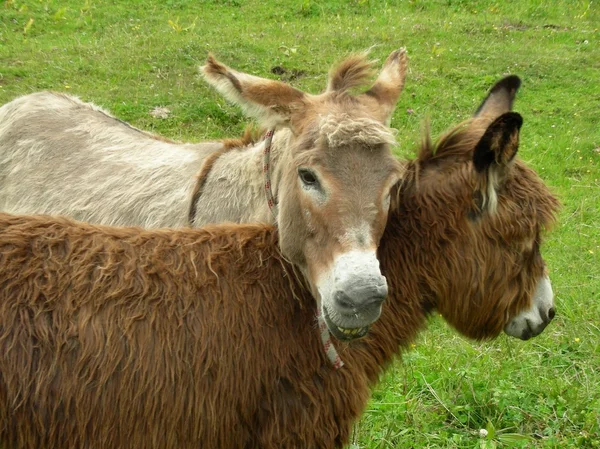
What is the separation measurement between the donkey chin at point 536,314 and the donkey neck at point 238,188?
1479 mm

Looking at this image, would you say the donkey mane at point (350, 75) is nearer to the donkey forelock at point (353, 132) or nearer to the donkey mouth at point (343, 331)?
the donkey forelock at point (353, 132)

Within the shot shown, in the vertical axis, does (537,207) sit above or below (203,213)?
above

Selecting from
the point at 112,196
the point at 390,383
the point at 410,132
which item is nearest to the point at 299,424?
the point at 390,383

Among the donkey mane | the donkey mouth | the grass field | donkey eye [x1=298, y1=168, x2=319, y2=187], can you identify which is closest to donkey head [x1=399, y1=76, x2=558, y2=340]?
donkey eye [x1=298, y1=168, x2=319, y2=187]

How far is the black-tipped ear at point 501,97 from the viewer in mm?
3576

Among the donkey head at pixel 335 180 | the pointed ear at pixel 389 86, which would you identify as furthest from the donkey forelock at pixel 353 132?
the pointed ear at pixel 389 86

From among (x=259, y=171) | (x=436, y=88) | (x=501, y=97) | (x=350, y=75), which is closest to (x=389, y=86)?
(x=350, y=75)

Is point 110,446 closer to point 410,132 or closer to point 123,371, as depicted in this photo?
point 123,371

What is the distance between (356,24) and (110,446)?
11407mm

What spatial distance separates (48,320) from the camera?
96.8 inches

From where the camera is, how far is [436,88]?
10.7 meters

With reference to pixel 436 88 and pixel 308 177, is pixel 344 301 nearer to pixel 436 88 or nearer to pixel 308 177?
pixel 308 177

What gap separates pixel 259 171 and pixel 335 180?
48.5 inches

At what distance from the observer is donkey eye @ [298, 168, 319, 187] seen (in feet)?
10.1
